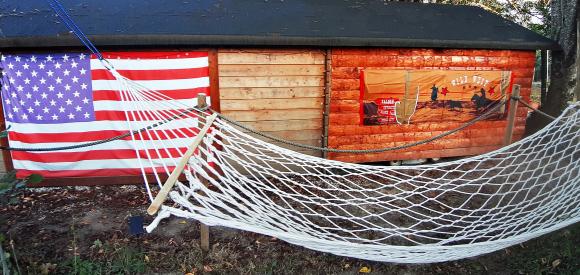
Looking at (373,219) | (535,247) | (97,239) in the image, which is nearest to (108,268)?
(97,239)

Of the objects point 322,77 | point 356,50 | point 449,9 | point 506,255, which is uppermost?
point 449,9

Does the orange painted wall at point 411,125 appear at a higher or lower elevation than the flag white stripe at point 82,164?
higher

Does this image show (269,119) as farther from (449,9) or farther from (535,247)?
(449,9)

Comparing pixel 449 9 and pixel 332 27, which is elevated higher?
pixel 449 9

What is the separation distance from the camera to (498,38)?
6.01 meters

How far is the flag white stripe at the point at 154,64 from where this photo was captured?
188 inches

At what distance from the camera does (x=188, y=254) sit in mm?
3391

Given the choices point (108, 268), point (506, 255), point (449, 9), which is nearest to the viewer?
point (108, 268)

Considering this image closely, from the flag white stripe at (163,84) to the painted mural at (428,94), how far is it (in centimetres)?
255

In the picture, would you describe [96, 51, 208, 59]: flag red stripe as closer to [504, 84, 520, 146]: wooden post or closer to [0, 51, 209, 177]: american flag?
[0, 51, 209, 177]: american flag

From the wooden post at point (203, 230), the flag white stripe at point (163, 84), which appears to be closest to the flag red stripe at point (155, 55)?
the flag white stripe at point (163, 84)

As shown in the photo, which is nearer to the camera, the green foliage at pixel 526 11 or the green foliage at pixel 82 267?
the green foliage at pixel 82 267

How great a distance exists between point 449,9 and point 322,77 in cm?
396

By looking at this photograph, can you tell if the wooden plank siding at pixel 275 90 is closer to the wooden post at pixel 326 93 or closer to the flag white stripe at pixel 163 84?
the wooden post at pixel 326 93
